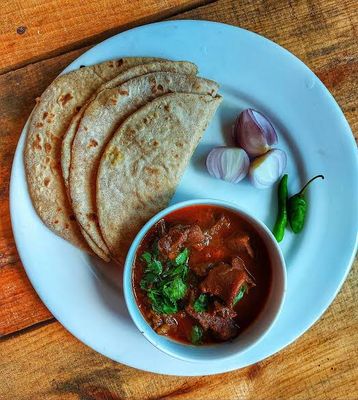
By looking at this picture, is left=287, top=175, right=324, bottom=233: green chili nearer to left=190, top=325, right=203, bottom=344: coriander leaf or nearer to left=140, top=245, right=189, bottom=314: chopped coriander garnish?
left=140, top=245, right=189, bottom=314: chopped coriander garnish

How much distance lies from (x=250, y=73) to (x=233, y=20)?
0.39 metres

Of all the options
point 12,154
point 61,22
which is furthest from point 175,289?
point 61,22

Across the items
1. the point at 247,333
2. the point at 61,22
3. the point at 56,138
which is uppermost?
the point at 61,22

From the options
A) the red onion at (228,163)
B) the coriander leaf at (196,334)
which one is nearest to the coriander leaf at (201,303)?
the coriander leaf at (196,334)

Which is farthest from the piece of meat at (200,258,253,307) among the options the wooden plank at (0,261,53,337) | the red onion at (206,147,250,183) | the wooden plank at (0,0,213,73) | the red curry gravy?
the wooden plank at (0,0,213,73)

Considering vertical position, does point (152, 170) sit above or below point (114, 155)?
below

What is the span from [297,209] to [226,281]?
22.9 inches

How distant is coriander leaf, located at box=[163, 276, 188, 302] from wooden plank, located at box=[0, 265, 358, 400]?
0.77 metres

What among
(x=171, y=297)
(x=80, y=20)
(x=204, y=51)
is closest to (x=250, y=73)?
(x=204, y=51)

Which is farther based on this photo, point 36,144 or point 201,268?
point 36,144

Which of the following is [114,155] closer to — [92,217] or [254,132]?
[92,217]

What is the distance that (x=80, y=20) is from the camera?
2996 mm

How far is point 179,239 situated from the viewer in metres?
2.54

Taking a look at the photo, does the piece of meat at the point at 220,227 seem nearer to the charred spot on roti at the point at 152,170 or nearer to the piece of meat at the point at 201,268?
the piece of meat at the point at 201,268
